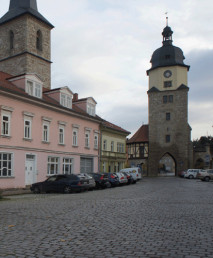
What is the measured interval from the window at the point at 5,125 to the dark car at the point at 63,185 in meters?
5.26

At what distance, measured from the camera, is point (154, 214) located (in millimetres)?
10586

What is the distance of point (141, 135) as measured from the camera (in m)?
70.9

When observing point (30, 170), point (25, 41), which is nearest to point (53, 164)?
point (30, 170)

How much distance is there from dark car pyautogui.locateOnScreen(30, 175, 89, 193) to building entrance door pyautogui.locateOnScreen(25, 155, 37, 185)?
4.67 metres

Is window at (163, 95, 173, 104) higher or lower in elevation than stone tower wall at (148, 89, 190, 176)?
higher

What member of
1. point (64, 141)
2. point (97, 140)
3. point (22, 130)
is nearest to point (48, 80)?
point (97, 140)

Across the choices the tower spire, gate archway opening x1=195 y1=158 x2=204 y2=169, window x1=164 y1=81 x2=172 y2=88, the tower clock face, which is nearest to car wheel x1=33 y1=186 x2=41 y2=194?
the tower spire

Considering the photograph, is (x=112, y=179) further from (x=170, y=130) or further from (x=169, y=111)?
(x=169, y=111)

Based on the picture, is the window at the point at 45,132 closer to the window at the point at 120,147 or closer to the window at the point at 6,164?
the window at the point at 6,164

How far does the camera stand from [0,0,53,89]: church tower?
40031 millimetres

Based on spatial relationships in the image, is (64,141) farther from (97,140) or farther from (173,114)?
(173,114)

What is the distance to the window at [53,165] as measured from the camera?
3011 centimetres

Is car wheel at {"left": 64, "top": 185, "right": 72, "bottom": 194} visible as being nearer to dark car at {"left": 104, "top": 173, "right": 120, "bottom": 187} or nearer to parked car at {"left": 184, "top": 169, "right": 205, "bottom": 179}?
dark car at {"left": 104, "top": 173, "right": 120, "bottom": 187}

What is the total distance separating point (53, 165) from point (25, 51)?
16.5 m
